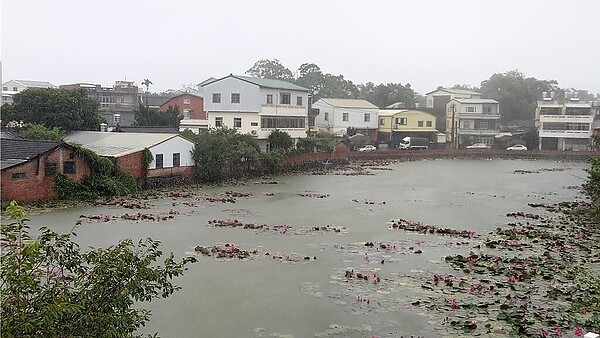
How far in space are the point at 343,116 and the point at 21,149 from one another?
35854mm

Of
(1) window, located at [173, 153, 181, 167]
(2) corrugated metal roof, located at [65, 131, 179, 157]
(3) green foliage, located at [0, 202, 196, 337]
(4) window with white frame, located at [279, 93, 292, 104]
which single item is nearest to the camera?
(3) green foliage, located at [0, 202, 196, 337]

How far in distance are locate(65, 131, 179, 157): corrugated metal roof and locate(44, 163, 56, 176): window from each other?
9.85 ft

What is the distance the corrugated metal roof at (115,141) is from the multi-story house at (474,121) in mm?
38772

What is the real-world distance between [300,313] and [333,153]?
32028 millimetres

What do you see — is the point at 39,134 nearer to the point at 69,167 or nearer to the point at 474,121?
the point at 69,167

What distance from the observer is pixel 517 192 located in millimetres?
28234

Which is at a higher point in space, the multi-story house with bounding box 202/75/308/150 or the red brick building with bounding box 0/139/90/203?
the multi-story house with bounding box 202/75/308/150

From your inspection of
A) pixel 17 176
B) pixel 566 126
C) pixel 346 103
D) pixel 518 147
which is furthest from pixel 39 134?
pixel 566 126

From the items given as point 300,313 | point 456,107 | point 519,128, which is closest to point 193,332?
point 300,313

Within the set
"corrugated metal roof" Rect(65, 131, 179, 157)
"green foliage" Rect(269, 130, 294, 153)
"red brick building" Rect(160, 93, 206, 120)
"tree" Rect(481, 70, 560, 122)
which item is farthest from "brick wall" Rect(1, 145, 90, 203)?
"tree" Rect(481, 70, 560, 122)

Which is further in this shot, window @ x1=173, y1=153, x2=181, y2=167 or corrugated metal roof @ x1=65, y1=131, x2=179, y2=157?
window @ x1=173, y1=153, x2=181, y2=167

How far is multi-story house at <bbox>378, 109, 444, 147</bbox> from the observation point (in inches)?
2221

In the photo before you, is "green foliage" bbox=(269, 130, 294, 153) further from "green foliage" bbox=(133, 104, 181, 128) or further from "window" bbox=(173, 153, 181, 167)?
"window" bbox=(173, 153, 181, 167)

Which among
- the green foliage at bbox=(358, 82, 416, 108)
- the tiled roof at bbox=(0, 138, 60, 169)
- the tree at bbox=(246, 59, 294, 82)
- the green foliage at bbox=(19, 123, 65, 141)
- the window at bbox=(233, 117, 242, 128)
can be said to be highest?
the tree at bbox=(246, 59, 294, 82)
